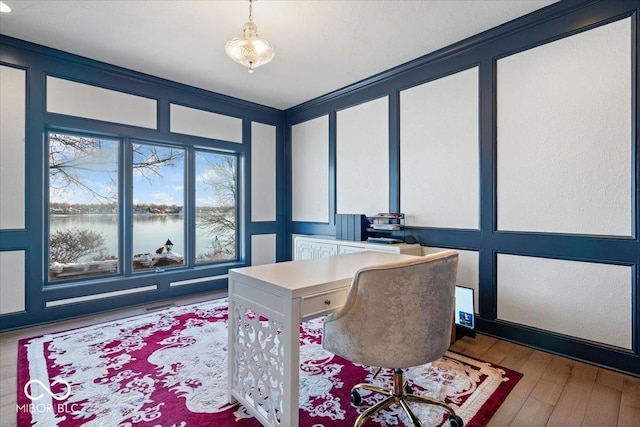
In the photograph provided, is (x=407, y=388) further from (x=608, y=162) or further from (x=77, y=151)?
(x=77, y=151)

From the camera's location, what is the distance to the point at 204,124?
4328mm

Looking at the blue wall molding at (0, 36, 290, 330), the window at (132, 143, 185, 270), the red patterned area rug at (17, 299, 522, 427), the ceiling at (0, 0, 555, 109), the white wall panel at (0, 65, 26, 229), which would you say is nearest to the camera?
the red patterned area rug at (17, 299, 522, 427)

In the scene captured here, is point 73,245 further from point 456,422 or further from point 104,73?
point 456,422

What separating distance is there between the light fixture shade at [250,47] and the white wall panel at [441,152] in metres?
1.77

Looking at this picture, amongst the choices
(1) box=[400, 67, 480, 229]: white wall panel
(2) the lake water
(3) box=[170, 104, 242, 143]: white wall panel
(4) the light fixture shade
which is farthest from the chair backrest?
(3) box=[170, 104, 242, 143]: white wall panel

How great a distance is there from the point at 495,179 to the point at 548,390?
65.8 inches

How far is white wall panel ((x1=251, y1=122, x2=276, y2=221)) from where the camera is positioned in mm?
4883

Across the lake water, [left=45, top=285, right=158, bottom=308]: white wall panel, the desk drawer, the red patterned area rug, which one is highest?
the lake water

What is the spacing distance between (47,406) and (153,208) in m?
2.56

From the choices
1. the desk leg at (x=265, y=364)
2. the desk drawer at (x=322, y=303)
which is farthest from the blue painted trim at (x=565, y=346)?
the desk leg at (x=265, y=364)

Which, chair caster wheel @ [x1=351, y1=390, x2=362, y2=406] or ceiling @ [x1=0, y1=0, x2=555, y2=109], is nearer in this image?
chair caster wheel @ [x1=351, y1=390, x2=362, y2=406]

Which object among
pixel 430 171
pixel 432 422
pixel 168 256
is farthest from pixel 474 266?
pixel 168 256

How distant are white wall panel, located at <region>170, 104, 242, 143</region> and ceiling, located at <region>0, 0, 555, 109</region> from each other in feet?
1.70

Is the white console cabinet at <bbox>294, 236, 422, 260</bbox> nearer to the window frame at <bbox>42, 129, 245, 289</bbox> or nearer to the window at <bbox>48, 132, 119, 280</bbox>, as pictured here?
the window frame at <bbox>42, 129, 245, 289</bbox>
